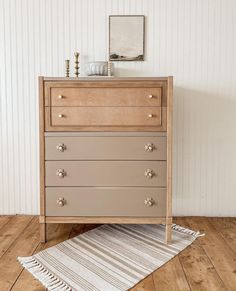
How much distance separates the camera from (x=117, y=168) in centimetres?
214

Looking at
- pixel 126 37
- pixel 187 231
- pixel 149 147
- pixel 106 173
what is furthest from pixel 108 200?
pixel 126 37

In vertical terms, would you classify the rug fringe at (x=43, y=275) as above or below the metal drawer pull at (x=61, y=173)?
below

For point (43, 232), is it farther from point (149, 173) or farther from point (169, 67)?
point (169, 67)

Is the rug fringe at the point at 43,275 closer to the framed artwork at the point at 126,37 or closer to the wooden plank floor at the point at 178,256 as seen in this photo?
the wooden plank floor at the point at 178,256

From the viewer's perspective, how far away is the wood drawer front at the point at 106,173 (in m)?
2.13

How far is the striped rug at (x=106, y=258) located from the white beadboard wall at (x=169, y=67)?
59 cm

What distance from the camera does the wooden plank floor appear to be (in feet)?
5.41

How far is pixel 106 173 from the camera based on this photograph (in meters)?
2.14

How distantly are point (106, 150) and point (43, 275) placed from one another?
86cm

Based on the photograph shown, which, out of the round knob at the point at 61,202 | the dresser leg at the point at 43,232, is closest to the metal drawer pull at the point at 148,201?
the round knob at the point at 61,202

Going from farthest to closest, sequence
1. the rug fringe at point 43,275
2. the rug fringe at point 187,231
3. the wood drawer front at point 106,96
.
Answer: the rug fringe at point 187,231 < the wood drawer front at point 106,96 < the rug fringe at point 43,275

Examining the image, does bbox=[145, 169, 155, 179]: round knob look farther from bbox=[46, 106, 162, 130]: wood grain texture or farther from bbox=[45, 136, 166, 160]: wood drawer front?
bbox=[46, 106, 162, 130]: wood grain texture

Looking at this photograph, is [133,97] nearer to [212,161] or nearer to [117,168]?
[117,168]

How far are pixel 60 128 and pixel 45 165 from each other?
277 millimetres
